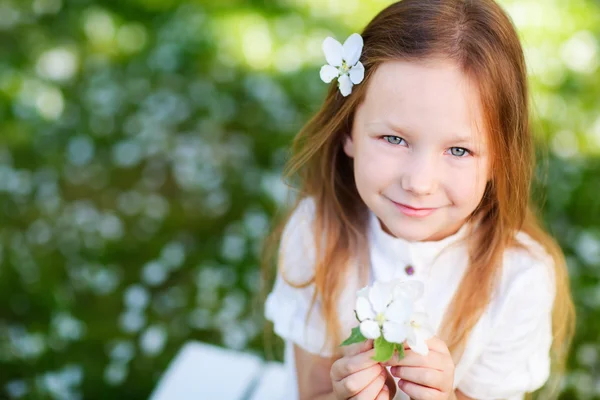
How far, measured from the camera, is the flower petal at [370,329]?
4.38 feet

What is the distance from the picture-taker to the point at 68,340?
9.70 ft

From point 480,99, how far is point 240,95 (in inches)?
104

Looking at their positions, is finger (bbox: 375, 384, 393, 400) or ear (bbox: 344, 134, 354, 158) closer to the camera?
finger (bbox: 375, 384, 393, 400)

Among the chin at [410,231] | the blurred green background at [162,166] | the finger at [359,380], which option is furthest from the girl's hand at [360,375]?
the blurred green background at [162,166]

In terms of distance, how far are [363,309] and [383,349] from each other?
93 millimetres

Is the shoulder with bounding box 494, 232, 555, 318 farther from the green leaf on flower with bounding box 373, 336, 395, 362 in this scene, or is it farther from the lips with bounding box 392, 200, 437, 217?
the green leaf on flower with bounding box 373, 336, 395, 362

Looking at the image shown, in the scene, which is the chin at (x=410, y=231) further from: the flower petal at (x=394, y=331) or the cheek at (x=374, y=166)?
the flower petal at (x=394, y=331)

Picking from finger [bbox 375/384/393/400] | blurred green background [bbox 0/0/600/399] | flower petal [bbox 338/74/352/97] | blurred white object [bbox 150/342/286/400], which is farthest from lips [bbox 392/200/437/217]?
blurred green background [bbox 0/0/600/399]

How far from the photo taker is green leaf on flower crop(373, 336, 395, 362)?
138 cm

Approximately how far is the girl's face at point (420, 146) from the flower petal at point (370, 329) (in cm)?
30

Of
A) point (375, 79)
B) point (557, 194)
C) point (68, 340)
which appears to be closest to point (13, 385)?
point (68, 340)

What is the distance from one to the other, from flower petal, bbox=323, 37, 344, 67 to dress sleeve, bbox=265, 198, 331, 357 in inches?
18.9

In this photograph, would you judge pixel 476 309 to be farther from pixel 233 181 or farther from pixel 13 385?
pixel 233 181

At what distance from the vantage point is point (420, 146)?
1.51 metres
